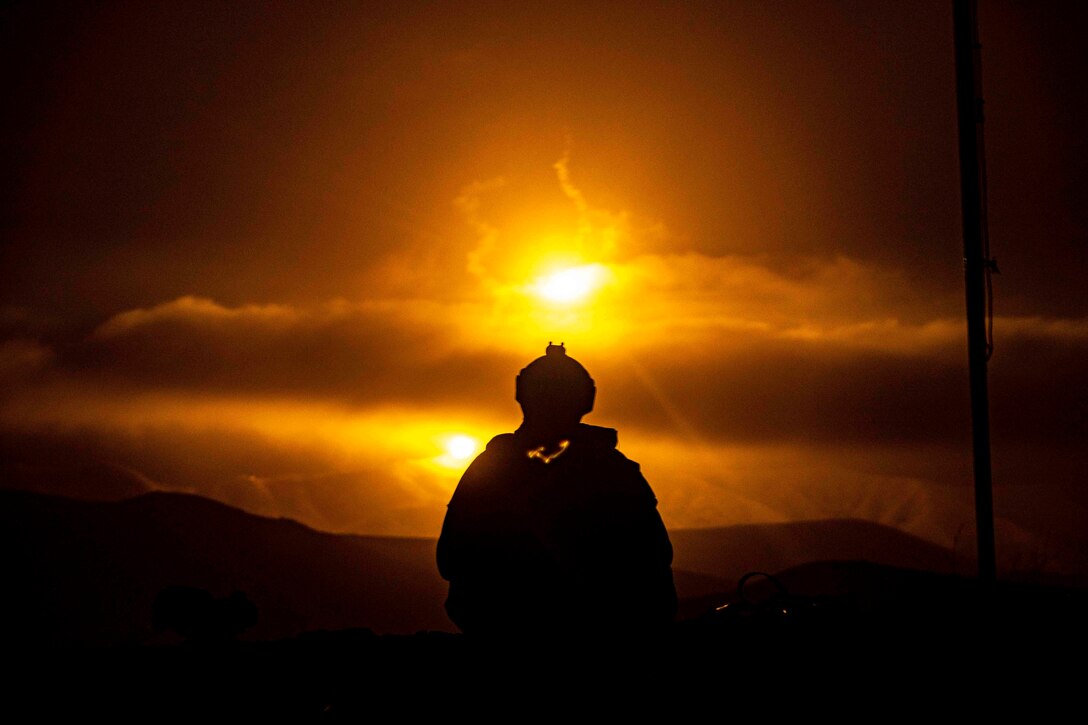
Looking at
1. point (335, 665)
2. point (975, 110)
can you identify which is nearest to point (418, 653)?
point (335, 665)

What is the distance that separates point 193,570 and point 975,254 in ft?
136

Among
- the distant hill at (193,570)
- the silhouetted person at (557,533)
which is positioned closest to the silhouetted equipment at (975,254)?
the silhouetted person at (557,533)

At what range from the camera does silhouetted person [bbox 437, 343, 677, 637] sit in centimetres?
623

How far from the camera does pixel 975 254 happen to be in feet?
36.9

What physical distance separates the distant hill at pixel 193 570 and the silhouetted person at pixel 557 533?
2045 centimetres

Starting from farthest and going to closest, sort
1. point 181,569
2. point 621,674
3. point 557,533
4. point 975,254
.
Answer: point 181,569, point 975,254, point 557,533, point 621,674

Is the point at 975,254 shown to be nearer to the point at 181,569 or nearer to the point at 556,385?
the point at 556,385

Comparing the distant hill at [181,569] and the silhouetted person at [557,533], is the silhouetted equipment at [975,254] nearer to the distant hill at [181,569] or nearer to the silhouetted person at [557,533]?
the silhouetted person at [557,533]

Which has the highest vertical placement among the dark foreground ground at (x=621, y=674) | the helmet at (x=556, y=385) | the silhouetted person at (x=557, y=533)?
the helmet at (x=556, y=385)

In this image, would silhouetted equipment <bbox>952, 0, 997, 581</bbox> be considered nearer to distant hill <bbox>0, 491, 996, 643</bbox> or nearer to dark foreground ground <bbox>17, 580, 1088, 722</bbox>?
dark foreground ground <bbox>17, 580, 1088, 722</bbox>

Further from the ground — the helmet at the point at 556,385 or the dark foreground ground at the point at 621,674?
the helmet at the point at 556,385

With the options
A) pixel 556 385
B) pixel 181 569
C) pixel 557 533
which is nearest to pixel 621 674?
pixel 557 533

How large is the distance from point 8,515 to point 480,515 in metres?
44.4

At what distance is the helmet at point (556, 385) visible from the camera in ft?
21.1
